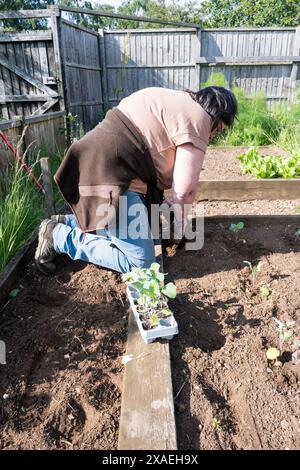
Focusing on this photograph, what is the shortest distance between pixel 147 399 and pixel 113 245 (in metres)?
1.19

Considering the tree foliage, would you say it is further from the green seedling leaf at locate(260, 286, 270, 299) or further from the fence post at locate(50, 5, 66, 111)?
the green seedling leaf at locate(260, 286, 270, 299)

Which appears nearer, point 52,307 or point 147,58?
point 52,307

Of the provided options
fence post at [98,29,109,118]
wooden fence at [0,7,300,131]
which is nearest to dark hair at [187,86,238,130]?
wooden fence at [0,7,300,131]

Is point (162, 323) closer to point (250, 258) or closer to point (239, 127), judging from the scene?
point (250, 258)

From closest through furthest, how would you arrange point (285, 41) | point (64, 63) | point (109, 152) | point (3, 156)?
1. point (109, 152)
2. point (3, 156)
3. point (64, 63)
4. point (285, 41)

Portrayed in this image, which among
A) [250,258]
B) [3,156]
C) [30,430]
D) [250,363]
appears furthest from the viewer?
[3,156]

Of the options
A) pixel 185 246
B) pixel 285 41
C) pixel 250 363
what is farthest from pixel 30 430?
pixel 285 41

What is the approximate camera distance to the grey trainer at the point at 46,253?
2400 mm

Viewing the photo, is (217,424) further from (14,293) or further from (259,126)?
(259,126)

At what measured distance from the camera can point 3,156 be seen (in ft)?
10.8

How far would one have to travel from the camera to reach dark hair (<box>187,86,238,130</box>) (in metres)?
2.14

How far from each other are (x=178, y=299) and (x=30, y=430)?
1059 mm

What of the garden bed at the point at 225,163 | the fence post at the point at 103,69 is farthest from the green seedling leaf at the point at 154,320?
the fence post at the point at 103,69

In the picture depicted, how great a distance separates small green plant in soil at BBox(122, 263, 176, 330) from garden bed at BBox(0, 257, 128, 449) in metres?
0.18
